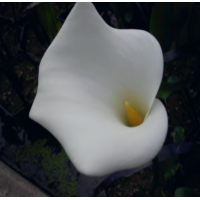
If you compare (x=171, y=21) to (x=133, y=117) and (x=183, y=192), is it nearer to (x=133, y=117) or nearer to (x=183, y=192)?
(x=133, y=117)

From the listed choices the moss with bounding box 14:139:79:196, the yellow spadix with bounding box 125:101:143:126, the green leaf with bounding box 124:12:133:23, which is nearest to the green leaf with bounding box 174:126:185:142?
the yellow spadix with bounding box 125:101:143:126

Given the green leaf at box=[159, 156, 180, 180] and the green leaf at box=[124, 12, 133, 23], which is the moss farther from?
the green leaf at box=[124, 12, 133, 23]

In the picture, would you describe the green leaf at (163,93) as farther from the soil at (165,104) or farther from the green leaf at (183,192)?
the green leaf at (183,192)

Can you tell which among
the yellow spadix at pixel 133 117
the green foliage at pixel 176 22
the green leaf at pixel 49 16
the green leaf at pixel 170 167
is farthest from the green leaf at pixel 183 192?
the green leaf at pixel 49 16

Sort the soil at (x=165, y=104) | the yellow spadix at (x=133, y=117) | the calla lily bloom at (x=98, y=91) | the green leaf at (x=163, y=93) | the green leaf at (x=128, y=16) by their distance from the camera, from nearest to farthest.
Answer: the calla lily bloom at (x=98, y=91)
the yellow spadix at (x=133, y=117)
the green leaf at (x=163, y=93)
the soil at (x=165, y=104)
the green leaf at (x=128, y=16)

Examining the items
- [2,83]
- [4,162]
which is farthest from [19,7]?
[4,162]

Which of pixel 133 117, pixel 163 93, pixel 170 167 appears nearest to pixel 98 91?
pixel 133 117
